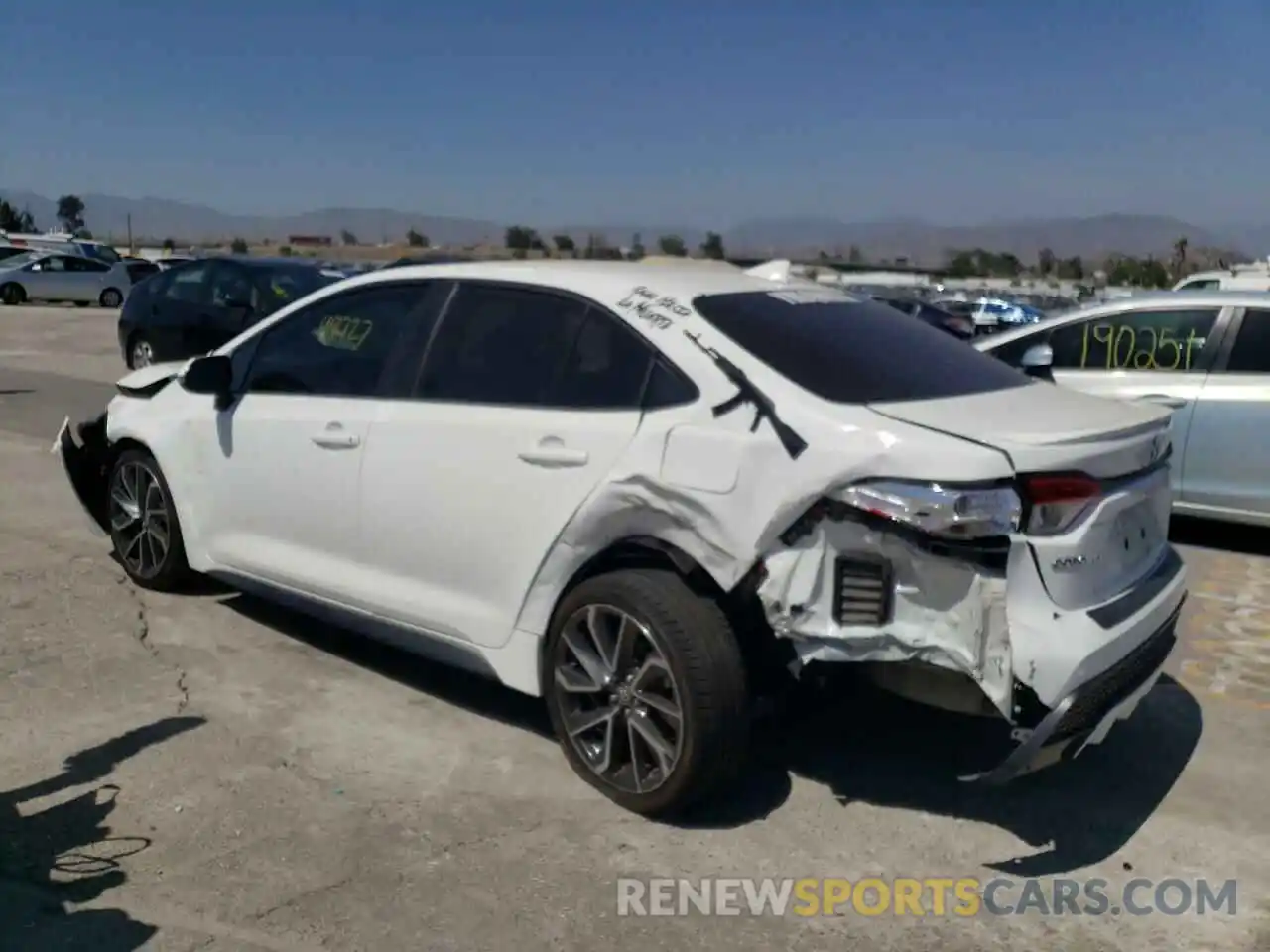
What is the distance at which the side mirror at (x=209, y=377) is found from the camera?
531 centimetres

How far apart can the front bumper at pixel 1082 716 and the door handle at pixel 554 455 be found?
1.50m

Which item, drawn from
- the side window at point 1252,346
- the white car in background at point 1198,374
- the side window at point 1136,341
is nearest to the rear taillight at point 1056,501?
the white car in background at point 1198,374

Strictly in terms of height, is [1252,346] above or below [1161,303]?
below

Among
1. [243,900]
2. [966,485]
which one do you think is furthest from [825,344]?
[243,900]

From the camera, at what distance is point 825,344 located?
13.6 ft

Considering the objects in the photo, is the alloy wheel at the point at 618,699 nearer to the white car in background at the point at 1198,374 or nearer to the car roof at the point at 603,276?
Answer: the car roof at the point at 603,276

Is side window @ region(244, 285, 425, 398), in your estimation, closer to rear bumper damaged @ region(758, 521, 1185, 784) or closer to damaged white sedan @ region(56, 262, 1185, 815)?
damaged white sedan @ region(56, 262, 1185, 815)

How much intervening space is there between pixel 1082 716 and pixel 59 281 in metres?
34.9

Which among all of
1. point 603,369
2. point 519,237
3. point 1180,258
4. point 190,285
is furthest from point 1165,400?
point 1180,258

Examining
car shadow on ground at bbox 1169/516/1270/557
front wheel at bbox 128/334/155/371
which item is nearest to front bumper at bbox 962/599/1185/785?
car shadow on ground at bbox 1169/516/1270/557

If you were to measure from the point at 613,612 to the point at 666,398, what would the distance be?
26.9 inches

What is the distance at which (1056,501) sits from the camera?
3.51m

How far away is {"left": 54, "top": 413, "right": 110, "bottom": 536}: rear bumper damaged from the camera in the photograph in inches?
245

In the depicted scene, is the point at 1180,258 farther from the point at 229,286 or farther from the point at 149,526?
the point at 149,526
